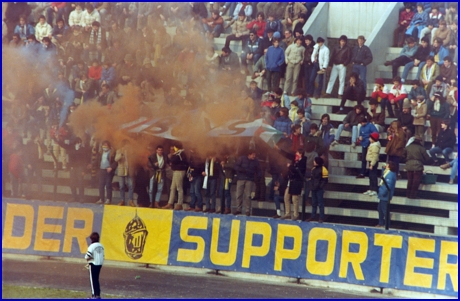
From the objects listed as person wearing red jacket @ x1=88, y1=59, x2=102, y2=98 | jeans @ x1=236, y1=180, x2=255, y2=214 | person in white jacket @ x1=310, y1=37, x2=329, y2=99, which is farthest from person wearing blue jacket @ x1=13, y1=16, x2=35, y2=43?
jeans @ x1=236, y1=180, x2=255, y2=214

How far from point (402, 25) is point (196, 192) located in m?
6.07

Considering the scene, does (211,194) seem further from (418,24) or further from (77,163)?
(418,24)

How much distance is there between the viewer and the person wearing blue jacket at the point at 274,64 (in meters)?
17.4

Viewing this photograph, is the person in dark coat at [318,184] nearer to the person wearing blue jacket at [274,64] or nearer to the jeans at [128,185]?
the person wearing blue jacket at [274,64]

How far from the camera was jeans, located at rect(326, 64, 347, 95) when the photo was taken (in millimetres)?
17031

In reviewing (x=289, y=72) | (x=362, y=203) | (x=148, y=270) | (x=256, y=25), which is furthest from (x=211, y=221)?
(x=256, y=25)

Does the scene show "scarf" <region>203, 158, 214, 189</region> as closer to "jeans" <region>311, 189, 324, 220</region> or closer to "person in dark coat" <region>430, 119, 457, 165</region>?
"jeans" <region>311, 189, 324, 220</region>

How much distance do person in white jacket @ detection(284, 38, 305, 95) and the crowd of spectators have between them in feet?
0.08

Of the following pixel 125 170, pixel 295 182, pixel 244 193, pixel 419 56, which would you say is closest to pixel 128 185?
pixel 125 170

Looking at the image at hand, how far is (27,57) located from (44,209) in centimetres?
505

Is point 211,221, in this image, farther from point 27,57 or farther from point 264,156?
point 27,57

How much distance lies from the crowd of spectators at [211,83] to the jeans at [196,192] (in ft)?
Result: 0.10

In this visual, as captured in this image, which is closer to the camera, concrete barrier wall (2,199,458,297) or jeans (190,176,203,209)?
concrete barrier wall (2,199,458,297)

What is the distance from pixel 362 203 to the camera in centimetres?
1508
